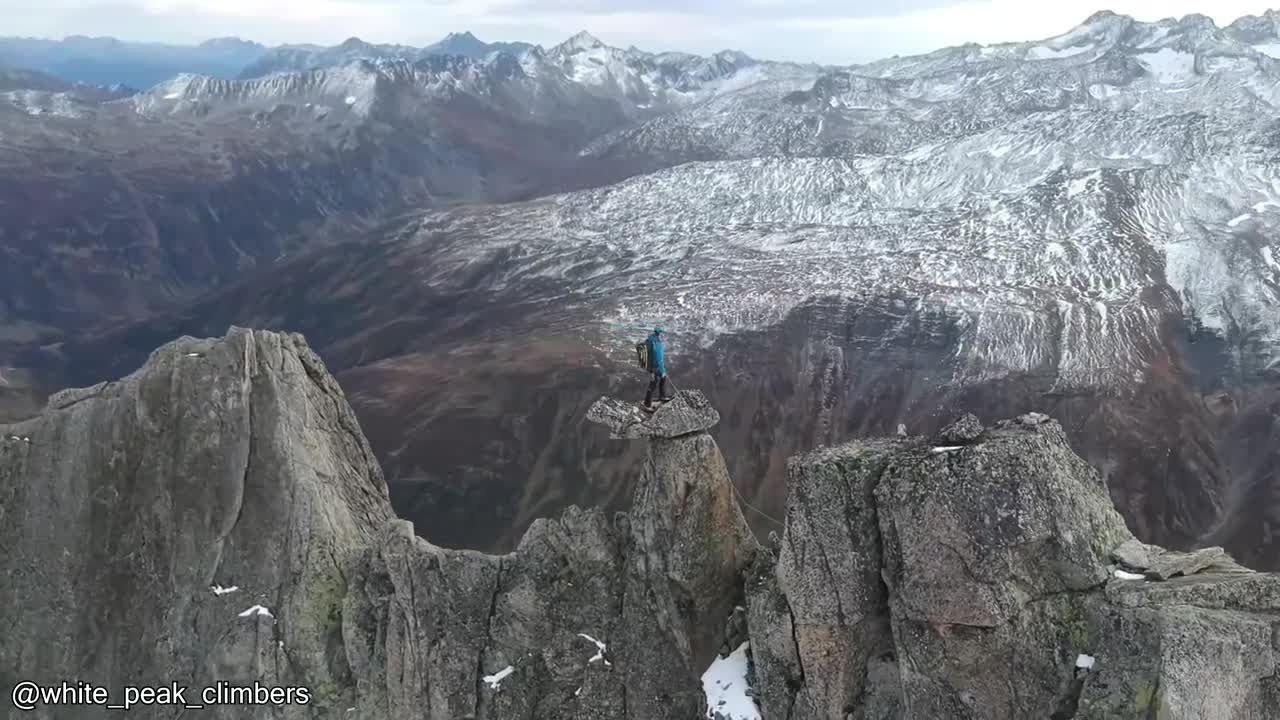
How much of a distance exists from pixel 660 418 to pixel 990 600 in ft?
36.8

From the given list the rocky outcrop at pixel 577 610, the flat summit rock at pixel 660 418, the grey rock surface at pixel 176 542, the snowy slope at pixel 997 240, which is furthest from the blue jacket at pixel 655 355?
the snowy slope at pixel 997 240

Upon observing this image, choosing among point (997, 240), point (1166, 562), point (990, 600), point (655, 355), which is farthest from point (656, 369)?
point (997, 240)

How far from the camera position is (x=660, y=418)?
27.7m

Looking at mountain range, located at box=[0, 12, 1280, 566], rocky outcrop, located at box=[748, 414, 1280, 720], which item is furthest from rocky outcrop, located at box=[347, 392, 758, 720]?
mountain range, located at box=[0, 12, 1280, 566]

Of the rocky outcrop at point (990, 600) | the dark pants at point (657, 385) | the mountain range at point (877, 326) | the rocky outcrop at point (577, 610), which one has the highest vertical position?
the dark pants at point (657, 385)

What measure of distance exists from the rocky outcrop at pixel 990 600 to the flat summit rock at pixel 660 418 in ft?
15.9

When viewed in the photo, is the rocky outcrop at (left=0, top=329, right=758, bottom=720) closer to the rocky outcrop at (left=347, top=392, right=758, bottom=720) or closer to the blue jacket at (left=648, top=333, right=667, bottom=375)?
the rocky outcrop at (left=347, top=392, right=758, bottom=720)

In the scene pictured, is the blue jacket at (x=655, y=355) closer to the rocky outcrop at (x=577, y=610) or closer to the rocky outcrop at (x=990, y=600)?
the rocky outcrop at (x=577, y=610)

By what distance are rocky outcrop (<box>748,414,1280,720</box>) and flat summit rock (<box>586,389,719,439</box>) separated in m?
4.85

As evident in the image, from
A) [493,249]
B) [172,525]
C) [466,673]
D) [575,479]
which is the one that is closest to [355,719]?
[466,673]

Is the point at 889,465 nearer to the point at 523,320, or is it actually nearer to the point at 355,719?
the point at 355,719

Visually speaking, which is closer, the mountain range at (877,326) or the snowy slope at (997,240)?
the mountain range at (877,326)

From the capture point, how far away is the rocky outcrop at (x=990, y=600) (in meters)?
19.6

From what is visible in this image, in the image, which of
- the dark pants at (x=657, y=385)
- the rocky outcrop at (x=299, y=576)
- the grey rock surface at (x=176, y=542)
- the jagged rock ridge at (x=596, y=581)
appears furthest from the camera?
the dark pants at (x=657, y=385)
